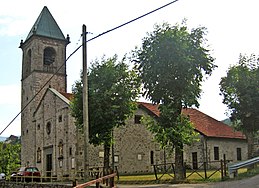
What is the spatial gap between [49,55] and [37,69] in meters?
3.49

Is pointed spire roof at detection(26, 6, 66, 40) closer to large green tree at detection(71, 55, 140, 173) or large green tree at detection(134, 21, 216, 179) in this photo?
large green tree at detection(71, 55, 140, 173)

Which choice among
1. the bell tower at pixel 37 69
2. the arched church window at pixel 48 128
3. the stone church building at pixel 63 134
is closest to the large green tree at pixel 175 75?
the stone church building at pixel 63 134

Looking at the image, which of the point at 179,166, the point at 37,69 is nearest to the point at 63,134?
the point at 37,69

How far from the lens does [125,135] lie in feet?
143

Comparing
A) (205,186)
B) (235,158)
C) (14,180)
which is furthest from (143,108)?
(205,186)

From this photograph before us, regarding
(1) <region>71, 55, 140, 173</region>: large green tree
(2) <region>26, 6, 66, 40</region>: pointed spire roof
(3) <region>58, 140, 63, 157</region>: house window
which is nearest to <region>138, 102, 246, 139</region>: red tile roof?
(3) <region>58, 140, 63, 157</region>: house window

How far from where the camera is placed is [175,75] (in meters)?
25.6

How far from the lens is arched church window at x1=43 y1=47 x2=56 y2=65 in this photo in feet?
177

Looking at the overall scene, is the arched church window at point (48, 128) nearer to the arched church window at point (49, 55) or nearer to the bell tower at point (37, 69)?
the bell tower at point (37, 69)

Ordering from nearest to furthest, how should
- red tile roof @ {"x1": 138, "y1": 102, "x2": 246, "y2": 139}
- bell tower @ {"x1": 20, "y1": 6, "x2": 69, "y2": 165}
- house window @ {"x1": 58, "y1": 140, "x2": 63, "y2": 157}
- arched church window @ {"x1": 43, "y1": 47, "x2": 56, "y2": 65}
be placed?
1. house window @ {"x1": 58, "y1": 140, "x2": 63, "y2": 157}
2. red tile roof @ {"x1": 138, "y1": 102, "x2": 246, "y2": 139}
3. bell tower @ {"x1": 20, "y1": 6, "x2": 69, "y2": 165}
4. arched church window @ {"x1": 43, "y1": 47, "x2": 56, "y2": 65}

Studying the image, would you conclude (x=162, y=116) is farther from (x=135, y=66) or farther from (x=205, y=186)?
(x=205, y=186)

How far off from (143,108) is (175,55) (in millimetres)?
→ 21052

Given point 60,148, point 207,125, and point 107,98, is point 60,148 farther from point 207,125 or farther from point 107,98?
point 207,125

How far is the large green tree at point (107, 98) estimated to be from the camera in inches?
1159
